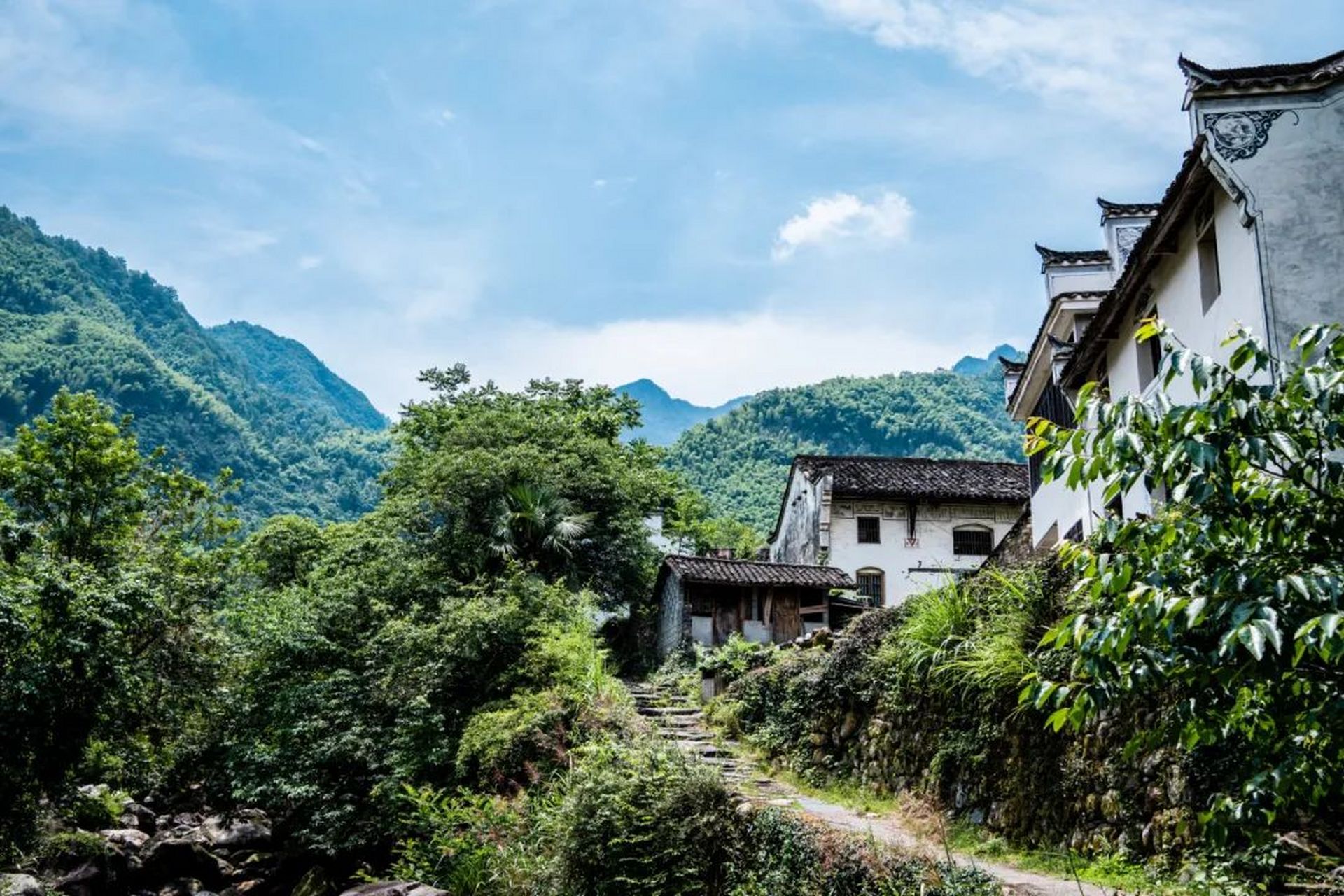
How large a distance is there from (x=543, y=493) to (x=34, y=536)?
13.6 m

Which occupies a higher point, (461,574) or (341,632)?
(461,574)

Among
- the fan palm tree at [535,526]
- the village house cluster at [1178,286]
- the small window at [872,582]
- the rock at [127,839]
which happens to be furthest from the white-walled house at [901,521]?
the rock at [127,839]

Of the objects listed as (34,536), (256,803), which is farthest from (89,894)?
(34,536)

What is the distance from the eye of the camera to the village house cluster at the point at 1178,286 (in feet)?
40.7

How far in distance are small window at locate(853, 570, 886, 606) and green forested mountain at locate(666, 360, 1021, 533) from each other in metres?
40.8

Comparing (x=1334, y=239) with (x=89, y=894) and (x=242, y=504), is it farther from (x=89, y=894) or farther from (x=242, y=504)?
(x=242, y=504)

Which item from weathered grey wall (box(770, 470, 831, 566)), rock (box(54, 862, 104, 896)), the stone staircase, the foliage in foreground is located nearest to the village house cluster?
weathered grey wall (box(770, 470, 831, 566))

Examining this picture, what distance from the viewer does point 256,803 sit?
24438 mm

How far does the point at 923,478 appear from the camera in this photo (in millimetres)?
39562

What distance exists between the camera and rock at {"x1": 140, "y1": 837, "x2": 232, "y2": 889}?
22.9 m

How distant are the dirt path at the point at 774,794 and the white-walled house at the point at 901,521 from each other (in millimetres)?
12307

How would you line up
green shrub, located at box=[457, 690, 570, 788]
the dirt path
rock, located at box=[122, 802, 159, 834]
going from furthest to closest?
1. rock, located at box=[122, 802, 159, 834]
2. green shrub, located at box=[457, 690, 570, 788]
3. the dirt path

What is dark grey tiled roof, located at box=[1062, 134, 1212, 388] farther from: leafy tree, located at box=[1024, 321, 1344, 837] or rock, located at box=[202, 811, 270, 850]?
rock, located at box=[202, 811, 270, 850]

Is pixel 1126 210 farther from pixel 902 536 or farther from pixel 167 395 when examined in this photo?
pixel 167 395
